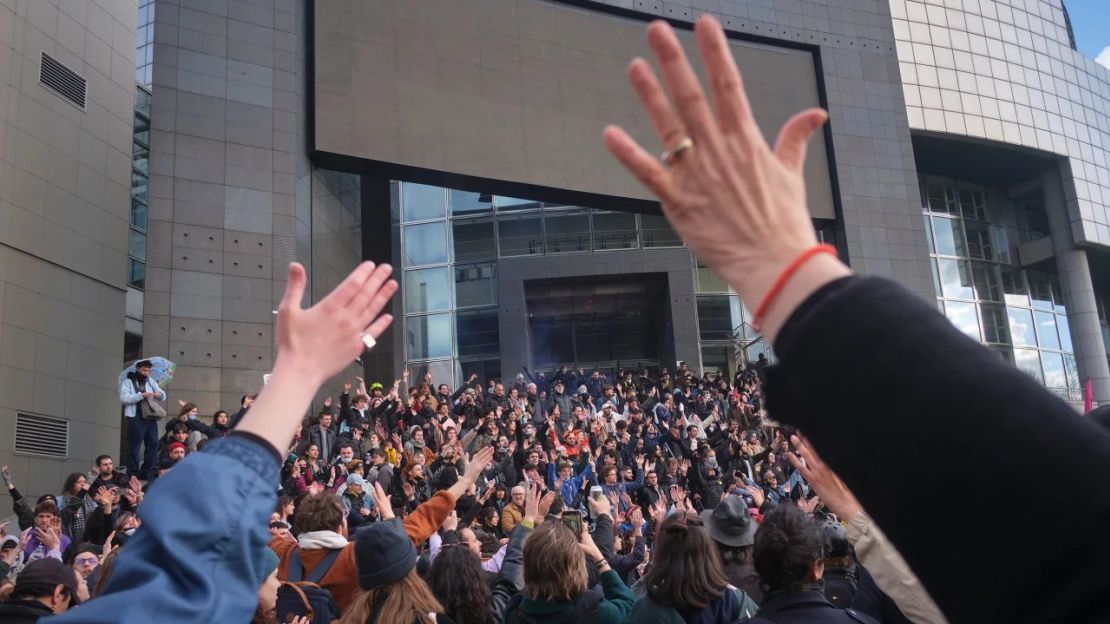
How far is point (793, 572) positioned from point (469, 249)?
1223 inches

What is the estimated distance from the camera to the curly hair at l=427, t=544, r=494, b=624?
13.3 ft

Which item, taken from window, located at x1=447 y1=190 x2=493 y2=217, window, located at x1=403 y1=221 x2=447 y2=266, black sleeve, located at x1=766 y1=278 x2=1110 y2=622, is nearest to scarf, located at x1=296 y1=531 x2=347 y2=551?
black sleeve, located at x1=766 y1=278 x2=1110 y2=622

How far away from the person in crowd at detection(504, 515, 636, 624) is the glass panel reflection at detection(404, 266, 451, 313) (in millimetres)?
29846

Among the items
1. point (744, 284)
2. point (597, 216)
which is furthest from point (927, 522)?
point (597, 216)

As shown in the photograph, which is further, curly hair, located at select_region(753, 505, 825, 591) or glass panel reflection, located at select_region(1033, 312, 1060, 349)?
glass panel reflection, located at select_region(1033, 312, 1060, 349)

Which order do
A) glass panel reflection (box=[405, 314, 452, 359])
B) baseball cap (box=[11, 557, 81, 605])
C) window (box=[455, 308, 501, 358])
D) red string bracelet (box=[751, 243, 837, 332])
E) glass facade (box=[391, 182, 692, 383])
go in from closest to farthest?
red string bracelet (box=[751, 243, 837, 332]) < baseball cap (box=[11, 557, 81, 605]) < window (box=[455, 308, 501, 358]) < glass facade (box=[391, 182, 692, 383]) < glass panel reflection (box=[405, 314, 452, 359])

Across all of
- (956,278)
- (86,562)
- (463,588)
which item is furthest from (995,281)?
(463,588)

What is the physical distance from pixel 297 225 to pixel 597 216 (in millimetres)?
15546

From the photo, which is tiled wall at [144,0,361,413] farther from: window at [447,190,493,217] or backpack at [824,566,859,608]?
backpack at [824,566,859,608]

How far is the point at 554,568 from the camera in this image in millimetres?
3861

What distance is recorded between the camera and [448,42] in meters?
22.9

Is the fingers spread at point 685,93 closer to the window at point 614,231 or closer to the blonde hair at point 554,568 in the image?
the blonde hair at point 554,568

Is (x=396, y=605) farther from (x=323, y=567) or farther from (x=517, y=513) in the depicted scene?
(x=517, y=513)

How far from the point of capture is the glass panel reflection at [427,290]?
→ 33.7 meters
